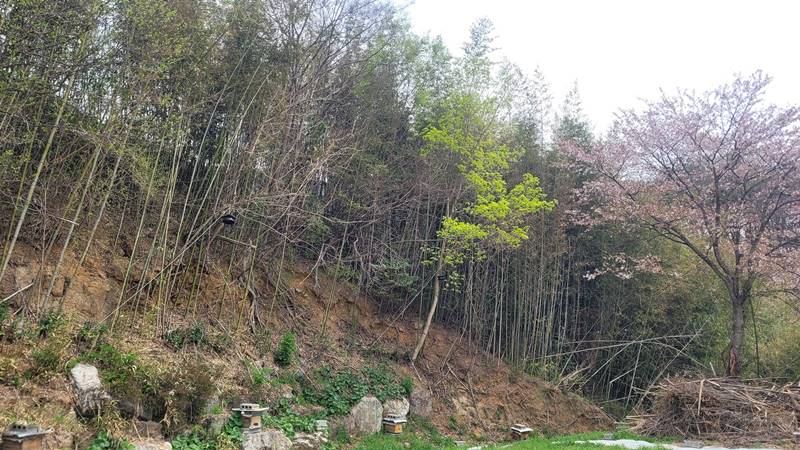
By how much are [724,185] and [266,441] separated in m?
7.99

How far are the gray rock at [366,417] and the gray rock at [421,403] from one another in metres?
0.82

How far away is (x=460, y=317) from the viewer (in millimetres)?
10266

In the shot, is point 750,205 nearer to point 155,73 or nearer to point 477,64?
point 477,64

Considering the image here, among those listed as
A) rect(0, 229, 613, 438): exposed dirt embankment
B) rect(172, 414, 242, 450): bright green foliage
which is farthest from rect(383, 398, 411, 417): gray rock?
rect(172, 414, 242, 450): bright green foliage

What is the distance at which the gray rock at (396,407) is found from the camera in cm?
736

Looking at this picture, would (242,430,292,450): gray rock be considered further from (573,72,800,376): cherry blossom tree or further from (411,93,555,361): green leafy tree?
(573,72,800,376): cherry blossom tree

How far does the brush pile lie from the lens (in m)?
6.20

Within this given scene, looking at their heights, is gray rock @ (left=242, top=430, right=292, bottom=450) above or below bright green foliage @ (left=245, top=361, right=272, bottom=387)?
below

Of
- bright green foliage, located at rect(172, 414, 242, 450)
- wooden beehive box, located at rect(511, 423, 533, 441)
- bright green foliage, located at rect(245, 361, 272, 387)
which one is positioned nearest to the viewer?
bright green foliage, located at rect(172, 414, 242, 450)

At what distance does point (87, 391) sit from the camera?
431 cm

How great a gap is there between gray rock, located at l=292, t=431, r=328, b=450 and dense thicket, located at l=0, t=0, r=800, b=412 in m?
1.75

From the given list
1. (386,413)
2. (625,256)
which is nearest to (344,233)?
(386,413)

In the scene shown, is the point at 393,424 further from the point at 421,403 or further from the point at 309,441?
the point at 309,441

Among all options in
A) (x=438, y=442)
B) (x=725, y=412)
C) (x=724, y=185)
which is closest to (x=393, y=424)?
(x=438, y=442)
